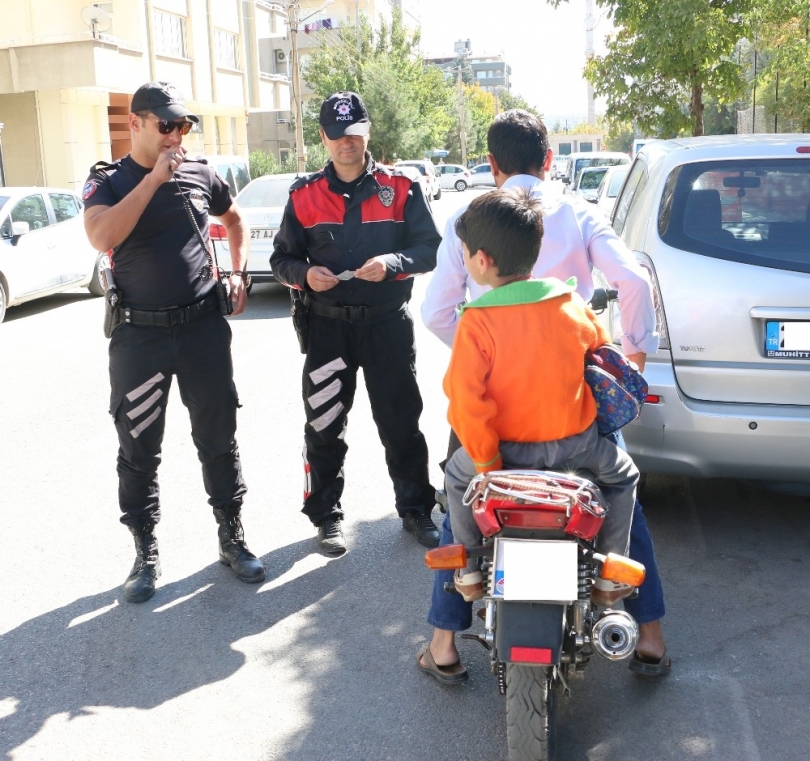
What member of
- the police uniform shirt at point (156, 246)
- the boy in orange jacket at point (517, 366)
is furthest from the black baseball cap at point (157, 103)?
the boy in orange jacket at point (517, 366)

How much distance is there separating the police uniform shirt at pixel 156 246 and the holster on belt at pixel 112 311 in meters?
0.04

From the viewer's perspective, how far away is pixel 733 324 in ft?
14.3

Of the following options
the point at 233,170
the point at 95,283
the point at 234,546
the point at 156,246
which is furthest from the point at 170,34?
the point at 234,546

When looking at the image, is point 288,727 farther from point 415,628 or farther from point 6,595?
point 6,595

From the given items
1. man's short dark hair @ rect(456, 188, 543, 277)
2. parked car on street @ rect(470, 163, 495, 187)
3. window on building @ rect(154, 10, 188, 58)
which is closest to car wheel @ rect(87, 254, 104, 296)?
man's short dark hair @ rect(456, 188, 543, 277)

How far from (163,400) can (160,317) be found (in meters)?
0.38

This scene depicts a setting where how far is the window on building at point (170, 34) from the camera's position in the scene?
3405 centimetres

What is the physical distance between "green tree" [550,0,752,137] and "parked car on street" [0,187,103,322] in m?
7.33

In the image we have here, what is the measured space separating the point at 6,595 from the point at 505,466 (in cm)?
254

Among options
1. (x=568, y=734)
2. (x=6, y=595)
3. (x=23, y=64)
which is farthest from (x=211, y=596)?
(x=23, y=64)

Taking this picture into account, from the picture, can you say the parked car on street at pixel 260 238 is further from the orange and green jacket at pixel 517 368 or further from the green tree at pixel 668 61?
the orange and green jacket at pixel 517 368

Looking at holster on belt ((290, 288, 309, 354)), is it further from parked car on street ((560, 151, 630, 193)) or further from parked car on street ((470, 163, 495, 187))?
parked car on street ((470, 163, 495, 187))

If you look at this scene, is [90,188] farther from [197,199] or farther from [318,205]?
[318,205]

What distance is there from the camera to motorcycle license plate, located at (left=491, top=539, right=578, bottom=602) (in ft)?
9.32
